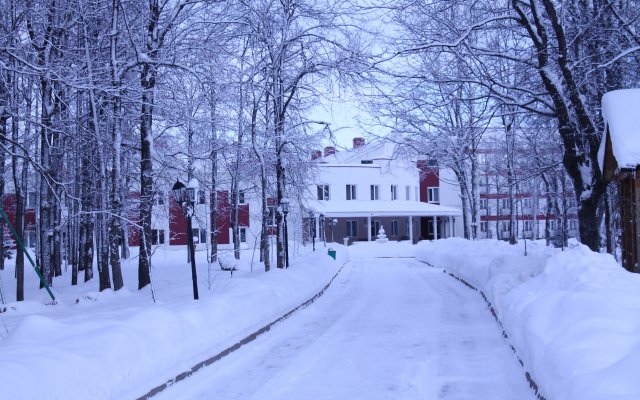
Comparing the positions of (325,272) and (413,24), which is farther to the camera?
(325,272)

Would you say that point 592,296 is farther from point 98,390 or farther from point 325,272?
point 325,272

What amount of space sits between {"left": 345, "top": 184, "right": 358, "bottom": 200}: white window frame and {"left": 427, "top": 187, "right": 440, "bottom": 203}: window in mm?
11807

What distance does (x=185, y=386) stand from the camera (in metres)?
8.20

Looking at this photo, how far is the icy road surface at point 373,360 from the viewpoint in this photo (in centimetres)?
773

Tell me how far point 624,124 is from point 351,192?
4799 centimetres

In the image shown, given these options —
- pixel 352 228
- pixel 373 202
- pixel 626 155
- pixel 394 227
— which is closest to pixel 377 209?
pixel 373 202

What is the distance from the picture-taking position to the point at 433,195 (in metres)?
70.2

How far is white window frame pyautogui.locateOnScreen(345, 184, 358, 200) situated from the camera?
61094mm

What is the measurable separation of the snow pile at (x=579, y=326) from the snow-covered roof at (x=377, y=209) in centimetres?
4172

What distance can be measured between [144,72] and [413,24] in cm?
A: 703

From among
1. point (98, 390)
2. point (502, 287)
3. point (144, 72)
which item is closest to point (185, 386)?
point (98, 390)

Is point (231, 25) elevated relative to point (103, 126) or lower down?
elevated

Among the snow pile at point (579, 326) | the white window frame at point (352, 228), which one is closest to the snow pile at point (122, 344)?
the snow pile at point (579, 326)

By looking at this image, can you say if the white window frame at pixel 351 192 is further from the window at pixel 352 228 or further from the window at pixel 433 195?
the window at pixel 433 195
